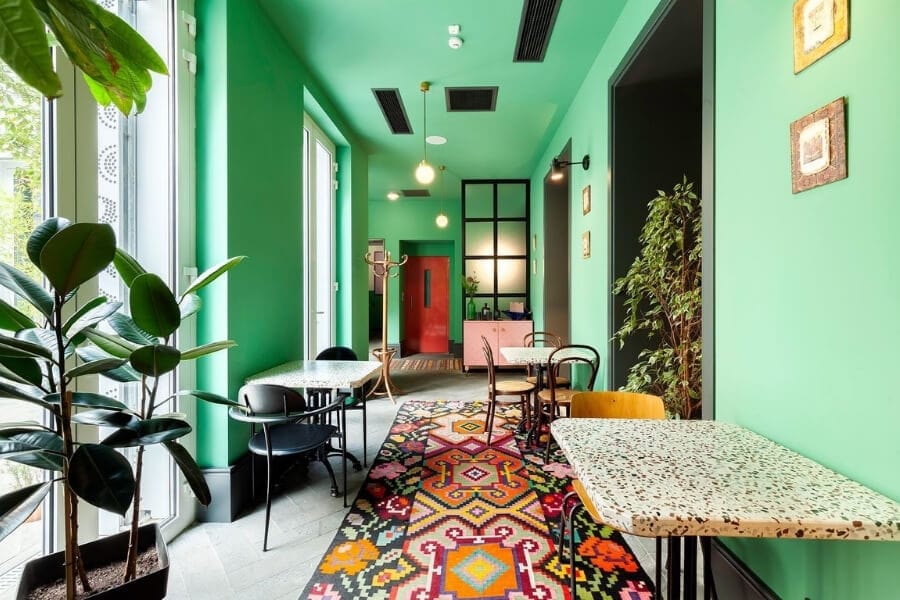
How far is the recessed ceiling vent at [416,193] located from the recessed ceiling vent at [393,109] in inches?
103

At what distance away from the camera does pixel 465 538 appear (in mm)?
2012

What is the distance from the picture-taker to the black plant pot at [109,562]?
1.06m

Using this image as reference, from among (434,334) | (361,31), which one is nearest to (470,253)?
(434,334)

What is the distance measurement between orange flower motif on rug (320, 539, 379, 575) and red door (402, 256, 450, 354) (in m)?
6.59

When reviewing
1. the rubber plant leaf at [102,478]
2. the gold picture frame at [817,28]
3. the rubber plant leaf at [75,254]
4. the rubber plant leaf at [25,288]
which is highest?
the gold picture frame at [817,28]

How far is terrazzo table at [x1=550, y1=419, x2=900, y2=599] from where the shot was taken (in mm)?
840

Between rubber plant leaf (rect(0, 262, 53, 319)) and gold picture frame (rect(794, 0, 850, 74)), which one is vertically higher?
gold picture frame (rect(794, 0, 850, 74))

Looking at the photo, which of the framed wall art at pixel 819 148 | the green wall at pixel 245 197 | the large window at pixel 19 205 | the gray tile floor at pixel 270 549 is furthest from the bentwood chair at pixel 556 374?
the large window at pixel 19 205

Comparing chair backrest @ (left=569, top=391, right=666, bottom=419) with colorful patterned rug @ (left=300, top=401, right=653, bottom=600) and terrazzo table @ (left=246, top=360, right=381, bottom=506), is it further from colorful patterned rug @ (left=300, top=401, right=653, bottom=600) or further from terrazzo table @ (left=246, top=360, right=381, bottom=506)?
terrazzo table @ (left=246, top=360, right=381, bottom=506)

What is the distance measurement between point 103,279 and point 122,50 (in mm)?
1422

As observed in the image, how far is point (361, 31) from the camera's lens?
2.88 meters

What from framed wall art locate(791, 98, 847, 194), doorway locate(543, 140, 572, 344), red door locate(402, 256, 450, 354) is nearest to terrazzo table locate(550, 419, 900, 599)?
framed wall art locate(791, 98, 847, 194)

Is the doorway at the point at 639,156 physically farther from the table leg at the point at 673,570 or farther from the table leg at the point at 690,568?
the table leg at the point at 673,570

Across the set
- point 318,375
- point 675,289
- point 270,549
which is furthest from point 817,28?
point 270,549
